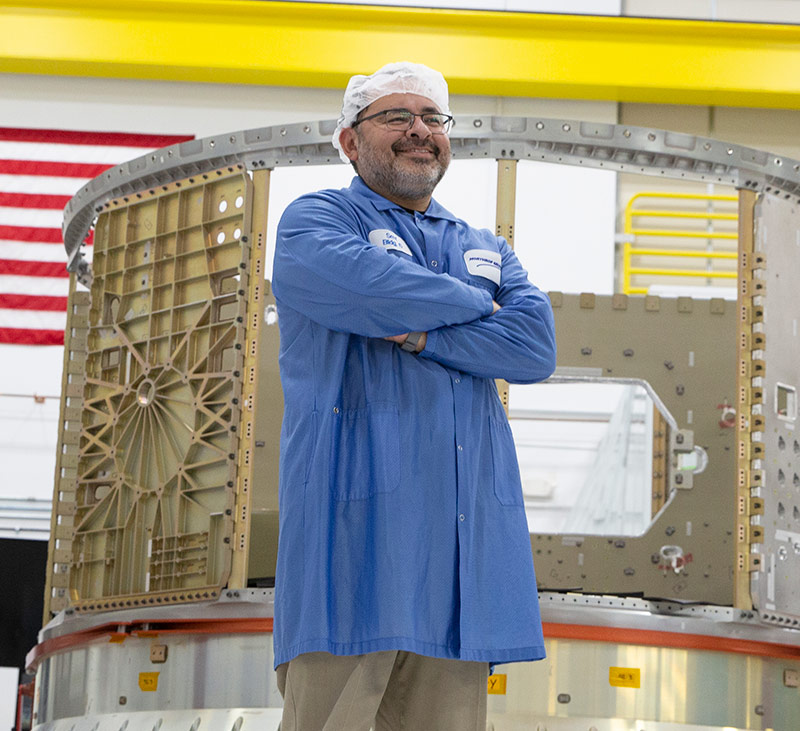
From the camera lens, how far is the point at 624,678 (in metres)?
4.71

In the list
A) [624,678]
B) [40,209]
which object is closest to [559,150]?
[624,678]

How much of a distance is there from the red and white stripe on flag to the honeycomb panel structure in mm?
4668

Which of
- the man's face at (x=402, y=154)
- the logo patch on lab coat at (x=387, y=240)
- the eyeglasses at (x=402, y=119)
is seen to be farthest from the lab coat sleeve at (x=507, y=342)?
the eyeglasses at (x=402, y=119)

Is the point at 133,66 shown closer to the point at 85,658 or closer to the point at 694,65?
the point at 694,65

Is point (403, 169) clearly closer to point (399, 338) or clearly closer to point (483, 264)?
point (483, 264)

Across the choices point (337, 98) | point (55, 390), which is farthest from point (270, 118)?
point (55, 390)

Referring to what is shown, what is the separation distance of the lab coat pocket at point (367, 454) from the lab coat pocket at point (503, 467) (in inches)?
9.7

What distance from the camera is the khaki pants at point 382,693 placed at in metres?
2.45

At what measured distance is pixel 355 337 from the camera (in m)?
2.75

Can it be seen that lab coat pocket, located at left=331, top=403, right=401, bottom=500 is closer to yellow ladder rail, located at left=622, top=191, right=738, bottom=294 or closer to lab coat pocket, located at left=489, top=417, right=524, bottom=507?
lab coat pocket, located at left=489, top=417, right=524, bottom=507

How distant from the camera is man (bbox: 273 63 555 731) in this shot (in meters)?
2.48

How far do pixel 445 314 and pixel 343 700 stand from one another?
888mm

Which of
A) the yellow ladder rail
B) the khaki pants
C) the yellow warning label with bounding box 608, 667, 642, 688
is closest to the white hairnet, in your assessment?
the khaki pants

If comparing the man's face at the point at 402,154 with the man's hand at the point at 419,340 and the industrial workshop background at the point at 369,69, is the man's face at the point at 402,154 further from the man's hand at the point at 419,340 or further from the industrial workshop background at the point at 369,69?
the industrial workshop background at the point at 369,69
